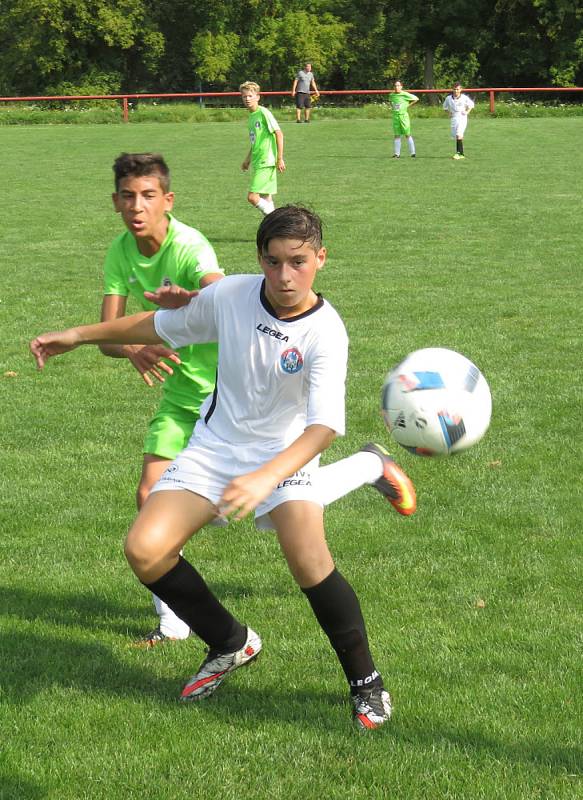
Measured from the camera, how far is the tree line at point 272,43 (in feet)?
196

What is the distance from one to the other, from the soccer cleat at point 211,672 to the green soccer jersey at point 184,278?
117 centimetres

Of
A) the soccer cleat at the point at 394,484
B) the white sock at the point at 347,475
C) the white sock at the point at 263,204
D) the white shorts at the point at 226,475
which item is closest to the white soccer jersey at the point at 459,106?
the white sock at the point at 263,204

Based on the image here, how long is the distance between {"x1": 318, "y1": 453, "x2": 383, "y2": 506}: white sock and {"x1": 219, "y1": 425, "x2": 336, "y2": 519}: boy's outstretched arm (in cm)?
53

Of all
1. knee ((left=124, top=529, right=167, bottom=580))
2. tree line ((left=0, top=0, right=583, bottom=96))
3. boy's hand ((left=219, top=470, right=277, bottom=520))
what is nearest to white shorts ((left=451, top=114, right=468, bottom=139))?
knee ((left=124, top=529, right=167, bottom=580))

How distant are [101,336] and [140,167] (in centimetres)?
96

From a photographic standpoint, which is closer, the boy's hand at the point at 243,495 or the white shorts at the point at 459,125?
the boy's hand at the point at 243,495

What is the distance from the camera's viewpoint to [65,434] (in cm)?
734

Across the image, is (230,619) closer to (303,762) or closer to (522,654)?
(303,762)

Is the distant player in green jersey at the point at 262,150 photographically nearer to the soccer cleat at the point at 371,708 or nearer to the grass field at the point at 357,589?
the grass field at the point at 357,589

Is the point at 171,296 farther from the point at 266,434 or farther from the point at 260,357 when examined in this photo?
the point at 266,434

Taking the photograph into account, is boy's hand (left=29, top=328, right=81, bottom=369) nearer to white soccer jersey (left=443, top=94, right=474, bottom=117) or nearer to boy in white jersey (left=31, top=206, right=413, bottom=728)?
boy in white jersey (left=31, top=206, right=413, bottom=728)

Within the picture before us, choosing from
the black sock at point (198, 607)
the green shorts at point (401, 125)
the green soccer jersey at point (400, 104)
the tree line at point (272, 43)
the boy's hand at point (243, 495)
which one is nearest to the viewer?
the boy's hand at point (243, 495)

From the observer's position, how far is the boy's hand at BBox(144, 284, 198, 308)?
4008 millimetres

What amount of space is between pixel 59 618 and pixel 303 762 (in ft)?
5.13
